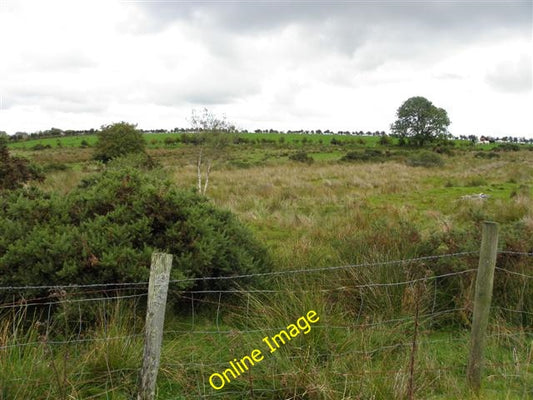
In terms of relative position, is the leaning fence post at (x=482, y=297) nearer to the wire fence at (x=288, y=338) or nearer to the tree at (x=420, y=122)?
the wire fence at (x=288, y=338)

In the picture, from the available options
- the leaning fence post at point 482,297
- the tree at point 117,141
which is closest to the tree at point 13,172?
the leaning fence post at point 482,297

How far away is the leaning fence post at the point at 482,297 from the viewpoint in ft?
11.8

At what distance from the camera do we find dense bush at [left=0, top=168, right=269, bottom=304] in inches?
181

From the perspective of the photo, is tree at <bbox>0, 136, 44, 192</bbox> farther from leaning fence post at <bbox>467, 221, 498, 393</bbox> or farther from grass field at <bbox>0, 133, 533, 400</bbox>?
leaning fence post at <bbox>467, 221, 498, 393</bbox>

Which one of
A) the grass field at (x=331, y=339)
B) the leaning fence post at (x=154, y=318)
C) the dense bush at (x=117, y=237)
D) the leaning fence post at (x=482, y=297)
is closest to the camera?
the leaning fence post at (x=154, y=318)

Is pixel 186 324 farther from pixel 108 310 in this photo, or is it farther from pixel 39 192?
pixel 39 192

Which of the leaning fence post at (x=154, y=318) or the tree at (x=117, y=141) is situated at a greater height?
the tree at (x=117, y=141)

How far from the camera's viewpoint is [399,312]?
16.1ft

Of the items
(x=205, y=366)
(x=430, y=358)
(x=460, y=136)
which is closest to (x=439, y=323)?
(x=430, y=358)

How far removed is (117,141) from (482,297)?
32.1 m

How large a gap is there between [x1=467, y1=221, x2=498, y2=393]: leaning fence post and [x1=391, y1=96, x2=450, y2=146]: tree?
228 ft

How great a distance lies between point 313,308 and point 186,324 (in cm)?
153

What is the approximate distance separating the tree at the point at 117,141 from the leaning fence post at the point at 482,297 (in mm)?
30667

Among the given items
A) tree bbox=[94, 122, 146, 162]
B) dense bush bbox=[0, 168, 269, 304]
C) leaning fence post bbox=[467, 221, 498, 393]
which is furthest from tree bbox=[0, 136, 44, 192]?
tree bbox=[94, 122, 146, 162]
